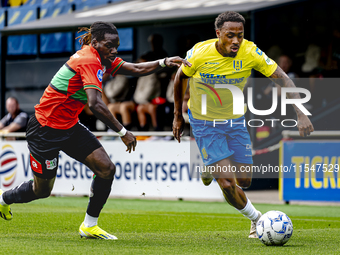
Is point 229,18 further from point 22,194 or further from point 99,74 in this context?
point 22,194

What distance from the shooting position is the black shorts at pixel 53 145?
6.85 metres

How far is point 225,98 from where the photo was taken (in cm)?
751

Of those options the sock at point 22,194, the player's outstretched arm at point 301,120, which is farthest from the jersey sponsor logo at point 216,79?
Answer: the sock at point 22,194

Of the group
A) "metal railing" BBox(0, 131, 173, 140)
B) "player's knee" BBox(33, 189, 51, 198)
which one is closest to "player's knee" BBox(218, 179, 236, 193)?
"player's knee" BBox(33, 189, 51, 198)

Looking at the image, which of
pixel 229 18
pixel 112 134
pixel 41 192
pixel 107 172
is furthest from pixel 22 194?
pixel 112 134

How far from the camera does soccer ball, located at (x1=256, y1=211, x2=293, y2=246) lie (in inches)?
253

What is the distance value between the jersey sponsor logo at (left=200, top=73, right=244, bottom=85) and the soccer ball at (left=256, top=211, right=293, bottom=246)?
1638 mm

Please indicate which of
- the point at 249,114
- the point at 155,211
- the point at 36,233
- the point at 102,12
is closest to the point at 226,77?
the point at 36,233

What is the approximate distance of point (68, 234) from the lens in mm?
7422

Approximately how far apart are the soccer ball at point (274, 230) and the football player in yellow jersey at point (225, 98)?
0.64 meters

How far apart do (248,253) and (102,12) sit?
1176 centimetres

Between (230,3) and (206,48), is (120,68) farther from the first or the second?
(230,3)

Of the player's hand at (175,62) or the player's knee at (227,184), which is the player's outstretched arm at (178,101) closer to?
the player's hand at (175,62)

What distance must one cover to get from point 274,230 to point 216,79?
1.88 metres
